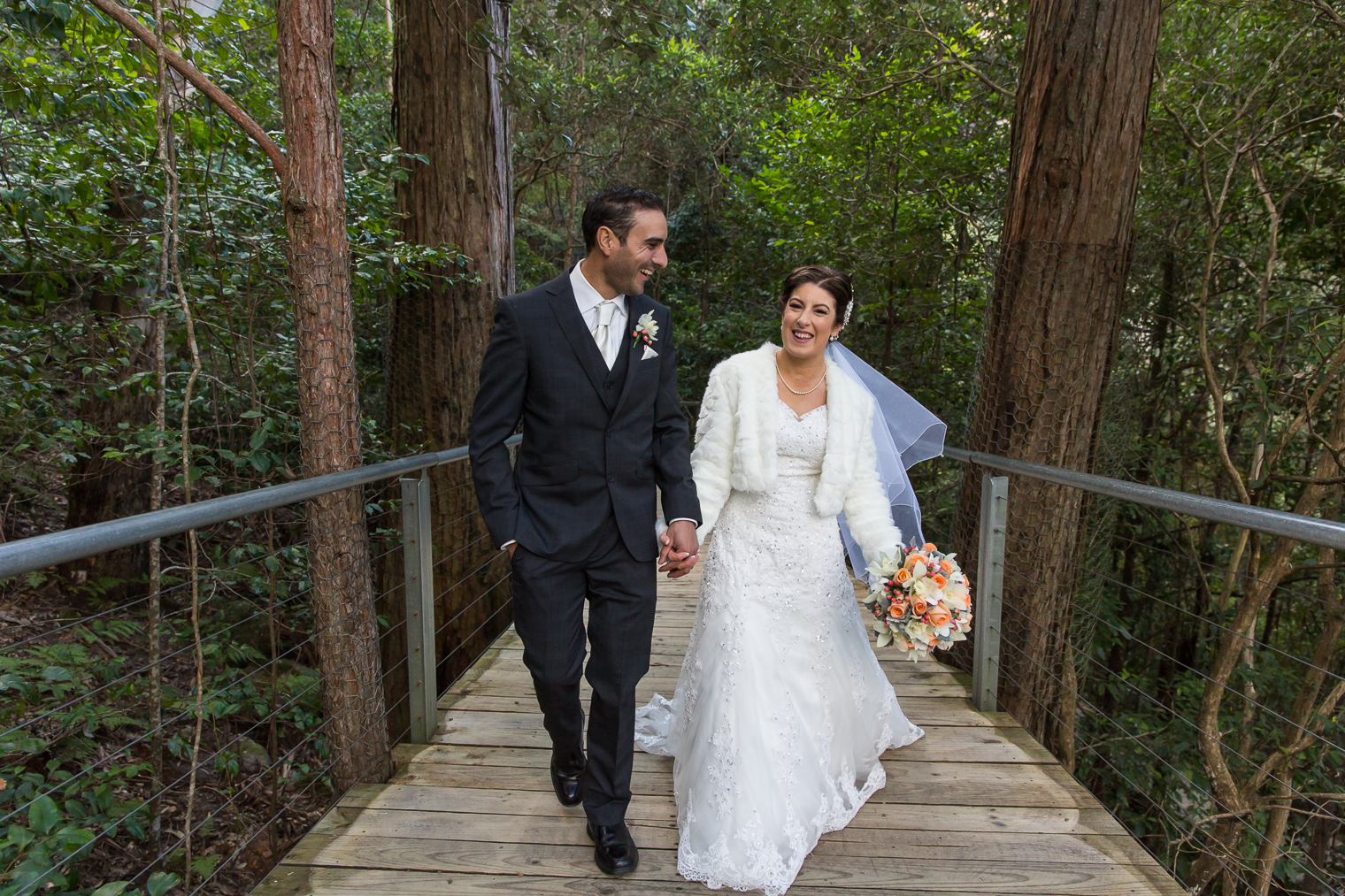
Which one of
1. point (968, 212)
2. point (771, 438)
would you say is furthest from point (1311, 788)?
point (771, 438)

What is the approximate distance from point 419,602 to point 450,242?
250 centimetres

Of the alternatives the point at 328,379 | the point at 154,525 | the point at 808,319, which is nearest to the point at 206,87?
the point at 328,379

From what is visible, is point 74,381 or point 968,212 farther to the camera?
point 968,212

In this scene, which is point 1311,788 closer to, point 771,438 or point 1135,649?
point 1135,649

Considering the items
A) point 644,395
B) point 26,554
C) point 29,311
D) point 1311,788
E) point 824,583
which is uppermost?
point 29,311

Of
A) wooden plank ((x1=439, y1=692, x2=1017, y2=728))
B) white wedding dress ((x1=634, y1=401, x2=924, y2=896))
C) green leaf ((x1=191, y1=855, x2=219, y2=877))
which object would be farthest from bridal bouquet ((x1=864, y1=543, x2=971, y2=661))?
green leaf ((x1=191, y1=855, x2=219, y2=877))

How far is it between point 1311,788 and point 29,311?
27.9 ft

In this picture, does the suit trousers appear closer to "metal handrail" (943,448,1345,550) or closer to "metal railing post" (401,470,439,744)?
"metal railing post" (401,470,439,744)

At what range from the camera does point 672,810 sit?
8.96 feet

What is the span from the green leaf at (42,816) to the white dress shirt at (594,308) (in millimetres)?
1769

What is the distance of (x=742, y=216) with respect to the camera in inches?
455

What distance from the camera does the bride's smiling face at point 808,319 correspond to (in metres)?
2.73

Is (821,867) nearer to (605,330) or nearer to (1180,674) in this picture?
(605,330)

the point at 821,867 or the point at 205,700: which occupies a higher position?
the point at 205,700
